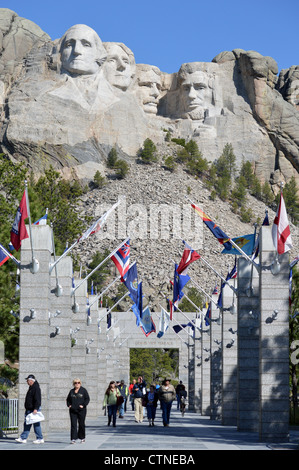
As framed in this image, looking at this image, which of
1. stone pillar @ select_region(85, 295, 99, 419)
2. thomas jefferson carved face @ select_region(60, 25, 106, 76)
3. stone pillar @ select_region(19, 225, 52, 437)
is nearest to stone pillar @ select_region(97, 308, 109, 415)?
stone pillar @ select_region(85, 295, 99, 419)

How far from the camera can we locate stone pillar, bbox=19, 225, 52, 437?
25.5 metres

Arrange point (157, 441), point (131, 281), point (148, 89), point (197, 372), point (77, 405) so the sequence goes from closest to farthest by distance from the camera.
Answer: point (77, 405)
point (157, 441)
point (131, 281)
point (197, 372)
point (148, 89)

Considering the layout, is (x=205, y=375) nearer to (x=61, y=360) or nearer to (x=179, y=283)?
(x=179, y=283)

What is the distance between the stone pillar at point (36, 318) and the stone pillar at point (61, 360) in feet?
17.8

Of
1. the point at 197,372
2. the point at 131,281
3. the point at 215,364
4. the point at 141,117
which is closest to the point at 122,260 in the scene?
the point at 131,281

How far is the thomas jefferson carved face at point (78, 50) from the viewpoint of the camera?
13675 centimetres

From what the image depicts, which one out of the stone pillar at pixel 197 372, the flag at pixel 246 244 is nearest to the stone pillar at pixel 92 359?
the flag at pixel 246 244

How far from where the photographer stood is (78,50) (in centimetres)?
13712

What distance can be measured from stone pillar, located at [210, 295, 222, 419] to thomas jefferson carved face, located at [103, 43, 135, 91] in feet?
343

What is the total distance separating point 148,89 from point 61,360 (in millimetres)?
129637

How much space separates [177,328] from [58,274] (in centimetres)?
2735

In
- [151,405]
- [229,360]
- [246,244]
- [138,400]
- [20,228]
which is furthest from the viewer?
[138,400]

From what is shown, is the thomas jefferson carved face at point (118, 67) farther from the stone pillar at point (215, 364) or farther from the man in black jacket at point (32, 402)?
the man in black jacket at point (32, 402)
